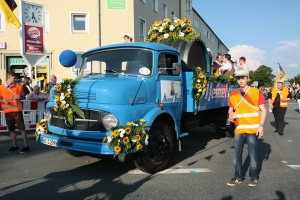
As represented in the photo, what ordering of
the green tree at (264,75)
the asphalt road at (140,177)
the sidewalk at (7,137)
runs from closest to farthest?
1. the asphalt road at (140,177)
2. the sidewalk at (7,137)
3. the green tree at (264,75)

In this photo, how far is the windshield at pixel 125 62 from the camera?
523cm

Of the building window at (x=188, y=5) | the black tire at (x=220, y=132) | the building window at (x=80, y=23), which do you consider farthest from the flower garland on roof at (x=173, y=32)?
the building window at (x=188, y=5)

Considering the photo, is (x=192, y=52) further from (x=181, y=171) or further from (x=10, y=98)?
(x=10, y=98)

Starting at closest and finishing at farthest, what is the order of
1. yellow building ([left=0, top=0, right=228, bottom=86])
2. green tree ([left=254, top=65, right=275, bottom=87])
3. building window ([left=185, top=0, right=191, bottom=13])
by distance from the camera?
yellow building ([left=0, top=0, right=228, bottom=86]), building window ([left=185, top=0, right=191, bottom=13]), green tree ([left=254, top=65, right=275, bottom=87])

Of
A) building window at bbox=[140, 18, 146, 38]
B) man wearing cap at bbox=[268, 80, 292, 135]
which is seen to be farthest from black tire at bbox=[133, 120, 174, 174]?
building window at bbox=[140, 18, 146, 38]

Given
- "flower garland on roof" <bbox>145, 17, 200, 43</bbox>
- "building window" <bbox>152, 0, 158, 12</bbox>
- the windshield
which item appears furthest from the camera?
"building window" <bbox>152, 0, 158, 12</bbox>

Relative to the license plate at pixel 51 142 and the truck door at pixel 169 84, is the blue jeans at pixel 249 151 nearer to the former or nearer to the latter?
the truck door at pixel 169 84

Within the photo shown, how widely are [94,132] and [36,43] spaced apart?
7149mm

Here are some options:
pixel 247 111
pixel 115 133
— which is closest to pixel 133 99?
pixel 115 133

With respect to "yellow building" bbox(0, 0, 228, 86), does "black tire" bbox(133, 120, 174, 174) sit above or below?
below

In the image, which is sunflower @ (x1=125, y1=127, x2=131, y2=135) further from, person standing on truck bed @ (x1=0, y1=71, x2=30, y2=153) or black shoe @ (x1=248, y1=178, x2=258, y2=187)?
person standing on truck bed @ (x1=0, y1=71, x2=30, y2=153)

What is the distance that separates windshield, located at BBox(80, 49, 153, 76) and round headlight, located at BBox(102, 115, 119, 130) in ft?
3.88

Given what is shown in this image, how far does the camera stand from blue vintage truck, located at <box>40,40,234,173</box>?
440 centimetres

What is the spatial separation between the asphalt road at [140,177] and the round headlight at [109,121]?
92 cm
